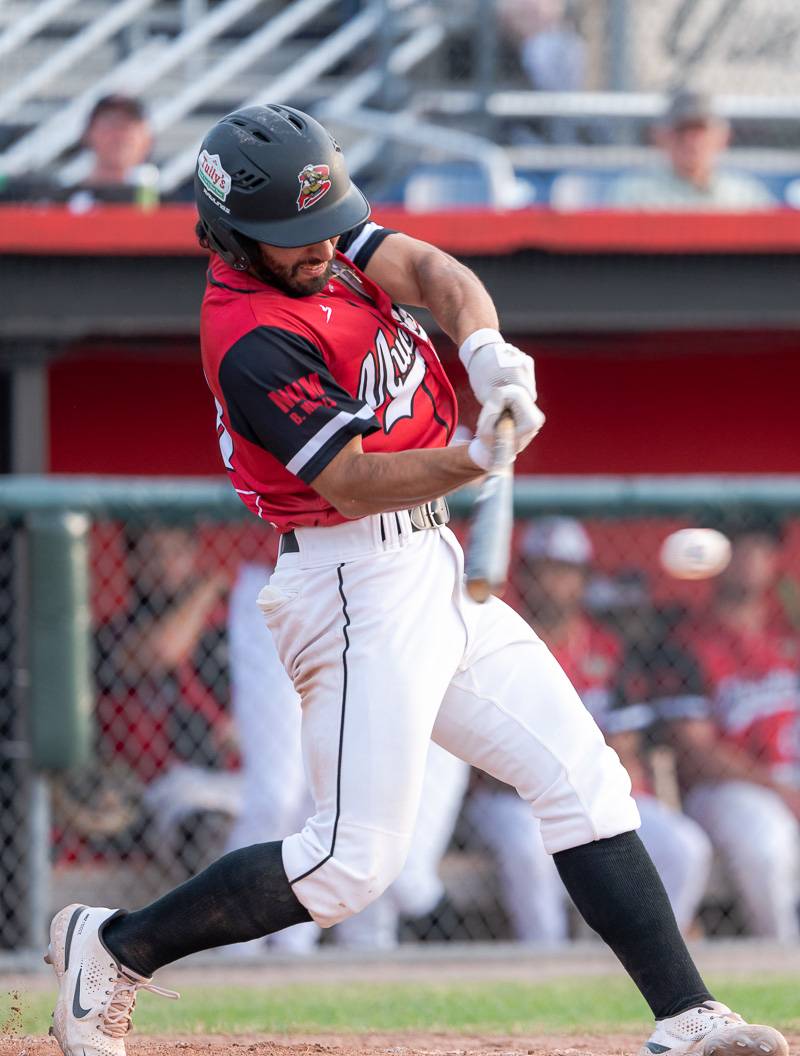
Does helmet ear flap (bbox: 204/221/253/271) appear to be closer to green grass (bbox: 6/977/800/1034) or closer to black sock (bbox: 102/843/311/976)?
black sock (bbox: 102/843/311/976)

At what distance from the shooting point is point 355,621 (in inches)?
117

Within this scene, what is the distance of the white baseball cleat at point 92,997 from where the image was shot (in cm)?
310

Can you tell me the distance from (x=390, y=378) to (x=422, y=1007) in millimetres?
2115

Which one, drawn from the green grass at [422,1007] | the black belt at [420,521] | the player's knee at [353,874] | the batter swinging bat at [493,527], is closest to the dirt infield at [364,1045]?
the green grass at [422,1007]

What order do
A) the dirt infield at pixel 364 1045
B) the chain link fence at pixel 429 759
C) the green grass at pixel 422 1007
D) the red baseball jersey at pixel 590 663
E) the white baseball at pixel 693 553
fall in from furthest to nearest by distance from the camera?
the red baseball jersey at pixel 590 663
the chain link fence at pixel 429 759
the white baseball at pixel 693 553
the green grass at pixel 422 1007
the dirt infield at pixel 364 1045

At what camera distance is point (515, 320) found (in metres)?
6.57

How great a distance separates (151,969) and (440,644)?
0.86m

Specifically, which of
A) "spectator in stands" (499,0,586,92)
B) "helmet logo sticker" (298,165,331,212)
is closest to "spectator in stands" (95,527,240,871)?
"helmet logo sticker" (298,165,331,212)

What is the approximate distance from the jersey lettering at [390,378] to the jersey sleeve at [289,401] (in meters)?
0.14

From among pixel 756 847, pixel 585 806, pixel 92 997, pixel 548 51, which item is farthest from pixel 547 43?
pixel 92 997

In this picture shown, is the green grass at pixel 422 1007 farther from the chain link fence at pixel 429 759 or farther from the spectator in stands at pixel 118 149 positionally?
the spectator in stands at pixel 118 149

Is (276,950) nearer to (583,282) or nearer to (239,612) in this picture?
(239,612)

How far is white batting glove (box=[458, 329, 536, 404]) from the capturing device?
9.33ft

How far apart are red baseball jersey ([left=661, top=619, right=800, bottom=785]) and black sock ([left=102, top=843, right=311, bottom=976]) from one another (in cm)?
300
